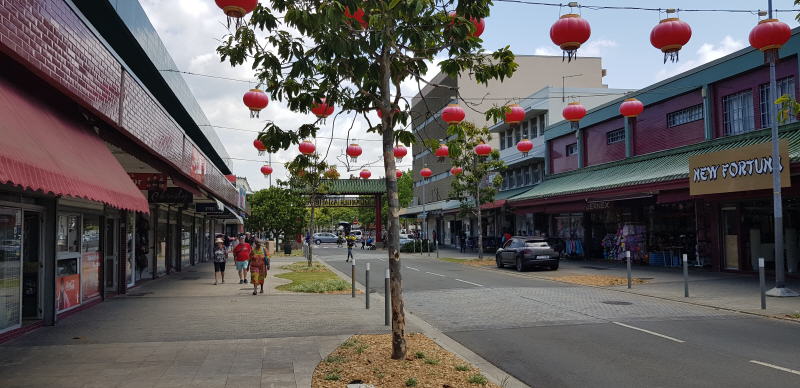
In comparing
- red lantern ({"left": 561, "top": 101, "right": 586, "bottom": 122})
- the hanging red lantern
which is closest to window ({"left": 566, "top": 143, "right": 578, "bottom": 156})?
red lantern ({"left": 561, "top": 101, "right": 586, "bottom": 122})

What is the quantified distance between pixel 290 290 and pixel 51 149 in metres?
12.0

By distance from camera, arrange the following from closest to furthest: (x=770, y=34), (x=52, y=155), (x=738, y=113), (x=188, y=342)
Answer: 1. (x=52, y=155)
2. (x=188, y=342)
3. (x=770, y=34)
4. (x=738, y=113)

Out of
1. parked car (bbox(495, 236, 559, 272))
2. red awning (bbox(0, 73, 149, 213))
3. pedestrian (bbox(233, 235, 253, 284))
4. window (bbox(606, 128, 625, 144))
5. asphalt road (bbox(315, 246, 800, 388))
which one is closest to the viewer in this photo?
red awning (bbox(0, 73, 149, 213))

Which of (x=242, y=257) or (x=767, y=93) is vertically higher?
(x=767, y=93)

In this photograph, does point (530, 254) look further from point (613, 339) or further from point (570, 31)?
point (570, 31)

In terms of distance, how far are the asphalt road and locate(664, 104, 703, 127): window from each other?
424 inches

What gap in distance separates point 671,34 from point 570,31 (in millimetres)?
1745

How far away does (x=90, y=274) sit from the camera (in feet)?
45.4

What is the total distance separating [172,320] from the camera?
37.8 ft

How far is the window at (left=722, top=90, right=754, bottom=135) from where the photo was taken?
20.5m

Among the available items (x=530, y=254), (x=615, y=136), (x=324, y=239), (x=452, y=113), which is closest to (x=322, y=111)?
(x=452, y=113)

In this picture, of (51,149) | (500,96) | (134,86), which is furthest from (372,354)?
(500,96)

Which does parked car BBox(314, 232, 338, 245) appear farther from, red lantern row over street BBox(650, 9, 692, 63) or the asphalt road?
red lantern row over street BBox(650, 9, 692, 63)

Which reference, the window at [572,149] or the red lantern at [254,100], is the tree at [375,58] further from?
the window at [572,149]
